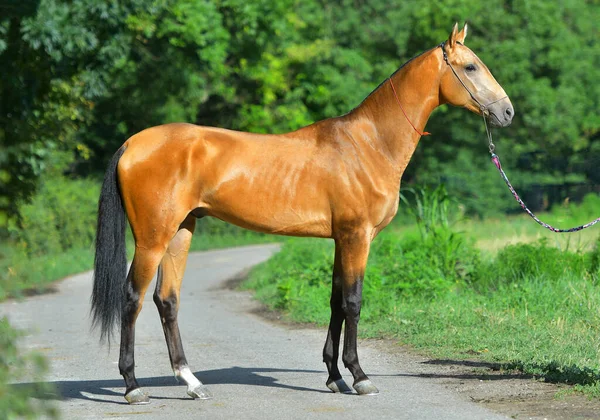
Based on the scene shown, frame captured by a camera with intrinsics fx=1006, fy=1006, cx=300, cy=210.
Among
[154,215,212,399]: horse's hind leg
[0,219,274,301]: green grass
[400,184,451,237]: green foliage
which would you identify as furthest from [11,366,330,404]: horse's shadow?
[400,184,451,237]: green foliage

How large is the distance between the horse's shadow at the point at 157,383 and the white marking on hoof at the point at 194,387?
5.4 inches

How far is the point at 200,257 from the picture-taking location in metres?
24.7

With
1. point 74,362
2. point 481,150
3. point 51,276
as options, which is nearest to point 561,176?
point 481,150

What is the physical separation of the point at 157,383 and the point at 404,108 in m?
2.94

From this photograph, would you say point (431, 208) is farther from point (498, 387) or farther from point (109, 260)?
point (109, 260)

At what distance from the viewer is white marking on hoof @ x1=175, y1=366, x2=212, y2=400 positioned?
7312mm

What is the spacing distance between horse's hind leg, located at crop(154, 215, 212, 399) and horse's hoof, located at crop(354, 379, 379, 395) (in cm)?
110

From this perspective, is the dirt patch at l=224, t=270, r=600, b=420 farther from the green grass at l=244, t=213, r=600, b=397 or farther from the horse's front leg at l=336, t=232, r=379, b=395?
the horse's front leg at l=336, t=232, r=379, b=395

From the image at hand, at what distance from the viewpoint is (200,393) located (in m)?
7.30

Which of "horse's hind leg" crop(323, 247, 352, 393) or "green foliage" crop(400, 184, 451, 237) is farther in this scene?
"green foliage" crop(400, 184, 451, 237)

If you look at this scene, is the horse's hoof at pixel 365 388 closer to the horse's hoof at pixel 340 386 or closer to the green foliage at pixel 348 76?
the horse's hoof at pixel 340 386

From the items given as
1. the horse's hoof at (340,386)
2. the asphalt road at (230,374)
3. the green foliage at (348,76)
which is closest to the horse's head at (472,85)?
the asphalt road at (230,374)

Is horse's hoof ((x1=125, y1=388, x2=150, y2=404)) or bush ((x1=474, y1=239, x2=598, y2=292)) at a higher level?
bush ((x1=474, y1=239, x2=598, y2=292))

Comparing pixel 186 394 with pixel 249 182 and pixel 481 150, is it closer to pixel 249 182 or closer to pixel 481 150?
pixel 249 182
